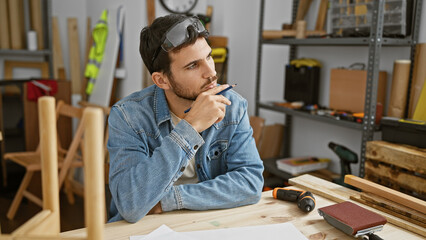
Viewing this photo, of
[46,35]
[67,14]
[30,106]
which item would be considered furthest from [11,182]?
[67,14]

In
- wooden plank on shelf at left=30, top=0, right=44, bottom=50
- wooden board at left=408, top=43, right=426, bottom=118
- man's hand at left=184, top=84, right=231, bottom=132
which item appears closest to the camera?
man's hand at left=184, top=84, right=231, bottom=132

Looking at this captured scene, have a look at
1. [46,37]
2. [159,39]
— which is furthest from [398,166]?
[46,37]

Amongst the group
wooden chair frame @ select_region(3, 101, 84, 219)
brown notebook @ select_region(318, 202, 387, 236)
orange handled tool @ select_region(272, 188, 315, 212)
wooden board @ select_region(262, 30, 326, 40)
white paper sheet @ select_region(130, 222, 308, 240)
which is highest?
wooden board @ select_region(262, 30, 326, 40)

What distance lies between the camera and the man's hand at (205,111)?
1.20m

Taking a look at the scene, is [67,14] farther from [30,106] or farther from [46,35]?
[30,106]

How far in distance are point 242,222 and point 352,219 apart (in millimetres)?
289

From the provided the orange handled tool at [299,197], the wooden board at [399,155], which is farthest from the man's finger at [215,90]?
the wooden board at [399,155]

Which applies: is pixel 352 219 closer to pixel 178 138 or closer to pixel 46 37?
pixel 178 138

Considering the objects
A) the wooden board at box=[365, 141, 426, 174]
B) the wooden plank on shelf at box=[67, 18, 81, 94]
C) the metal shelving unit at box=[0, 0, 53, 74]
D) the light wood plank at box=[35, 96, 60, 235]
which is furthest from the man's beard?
the wooden plank on shelf at box=[67, 18, 81, 94]

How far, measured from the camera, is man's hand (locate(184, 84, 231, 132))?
1.20 meters

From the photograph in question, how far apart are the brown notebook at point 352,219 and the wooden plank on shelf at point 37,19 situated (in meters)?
3.77

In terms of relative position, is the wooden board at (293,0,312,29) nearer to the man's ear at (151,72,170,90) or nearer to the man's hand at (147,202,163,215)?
the man's ear at (151,72,170,90)

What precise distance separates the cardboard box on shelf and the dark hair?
1.43m

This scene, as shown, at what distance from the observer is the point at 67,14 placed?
14.9 feet
